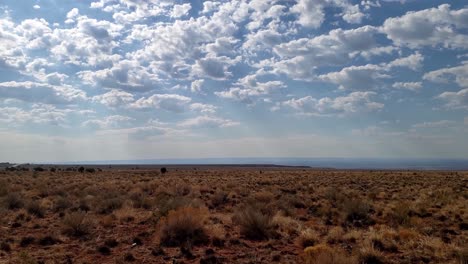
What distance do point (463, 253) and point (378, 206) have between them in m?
10.5

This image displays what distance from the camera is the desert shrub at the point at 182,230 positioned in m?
12.8

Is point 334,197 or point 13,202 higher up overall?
point 13,202

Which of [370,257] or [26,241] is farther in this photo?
[26,241]

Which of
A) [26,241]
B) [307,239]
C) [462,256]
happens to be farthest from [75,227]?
[462,256]

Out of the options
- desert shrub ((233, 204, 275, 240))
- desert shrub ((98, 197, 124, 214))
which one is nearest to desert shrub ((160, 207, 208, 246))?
desert shrub ((233, 204, 275, 240))

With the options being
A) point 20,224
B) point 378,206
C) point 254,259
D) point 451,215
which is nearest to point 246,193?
point 378,206

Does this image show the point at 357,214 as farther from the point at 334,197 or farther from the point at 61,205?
the point at 61,205

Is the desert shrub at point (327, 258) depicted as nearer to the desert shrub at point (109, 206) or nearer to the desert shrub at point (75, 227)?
the desert shrub at point (75, 227)

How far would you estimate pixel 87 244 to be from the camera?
12.7m

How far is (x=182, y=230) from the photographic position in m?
13.3

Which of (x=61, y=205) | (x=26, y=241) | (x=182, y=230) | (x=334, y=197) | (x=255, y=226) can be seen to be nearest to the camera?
(x=26, y=241)

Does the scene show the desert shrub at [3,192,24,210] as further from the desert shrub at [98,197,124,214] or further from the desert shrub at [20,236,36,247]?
the desert shrub at [20,236,36,247]

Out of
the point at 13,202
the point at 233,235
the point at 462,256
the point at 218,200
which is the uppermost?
the point at 13,202

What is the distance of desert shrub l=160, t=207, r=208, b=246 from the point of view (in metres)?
12.8
